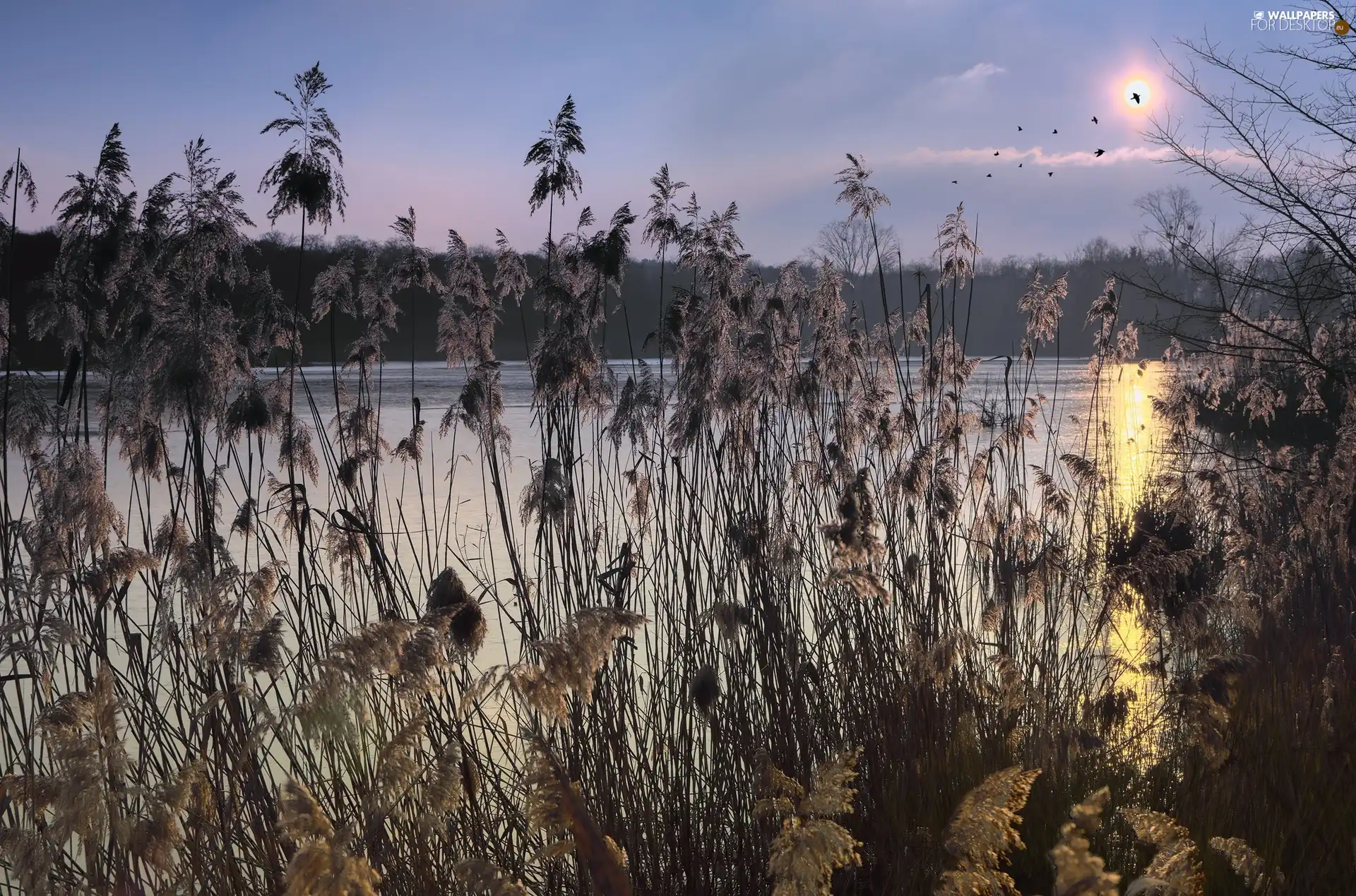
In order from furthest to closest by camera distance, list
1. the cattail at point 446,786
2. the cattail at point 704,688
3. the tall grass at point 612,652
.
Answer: the cattail at point 704,688, the tall grass at point 612,652, the cattail at point 446,786

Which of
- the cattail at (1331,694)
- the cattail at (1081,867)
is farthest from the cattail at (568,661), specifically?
the cattail at (1331,694)

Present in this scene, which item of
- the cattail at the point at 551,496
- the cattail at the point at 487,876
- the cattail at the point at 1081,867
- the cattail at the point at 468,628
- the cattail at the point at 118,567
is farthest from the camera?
the cattail at the point at 551,496

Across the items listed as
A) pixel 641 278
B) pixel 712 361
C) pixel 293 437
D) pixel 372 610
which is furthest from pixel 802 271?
pixel 372 610

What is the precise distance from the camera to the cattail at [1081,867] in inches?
31.4

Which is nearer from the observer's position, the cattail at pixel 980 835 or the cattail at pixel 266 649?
the cattail at pixel 980 835

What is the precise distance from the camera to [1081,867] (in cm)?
80

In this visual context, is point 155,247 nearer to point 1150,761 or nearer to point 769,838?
point 769,838

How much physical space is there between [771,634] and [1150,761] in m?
1.27

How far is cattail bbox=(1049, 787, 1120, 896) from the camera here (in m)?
0.80

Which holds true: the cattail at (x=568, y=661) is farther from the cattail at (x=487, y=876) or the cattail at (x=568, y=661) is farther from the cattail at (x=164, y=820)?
the cattail at (x=164, y=820)

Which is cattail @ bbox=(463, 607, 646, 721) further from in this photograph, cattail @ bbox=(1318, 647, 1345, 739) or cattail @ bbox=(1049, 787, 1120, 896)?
cattail @ bbox=(1318, 647, 1345, 739)

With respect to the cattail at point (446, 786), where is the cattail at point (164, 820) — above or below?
below

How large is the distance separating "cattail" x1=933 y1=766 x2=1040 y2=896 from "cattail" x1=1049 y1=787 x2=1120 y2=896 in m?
0.25

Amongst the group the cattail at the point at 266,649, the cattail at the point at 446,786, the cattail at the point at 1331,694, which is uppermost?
the cattail at the point at 266,649
